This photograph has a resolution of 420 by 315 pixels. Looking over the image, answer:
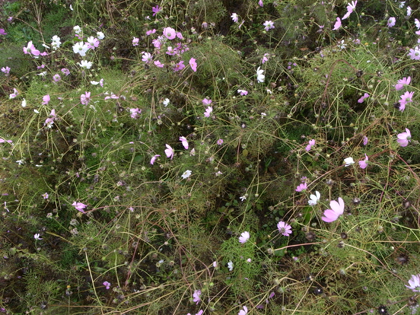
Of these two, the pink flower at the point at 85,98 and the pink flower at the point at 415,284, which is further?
the pink flower at the point at 85,98

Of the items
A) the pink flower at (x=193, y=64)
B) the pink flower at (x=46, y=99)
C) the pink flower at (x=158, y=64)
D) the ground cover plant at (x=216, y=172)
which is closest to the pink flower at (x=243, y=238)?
the ground cover plant at (x=216, y=172)

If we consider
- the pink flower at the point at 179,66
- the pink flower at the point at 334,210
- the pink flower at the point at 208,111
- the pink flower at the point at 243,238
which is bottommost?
the pink flower at the point at 243,238

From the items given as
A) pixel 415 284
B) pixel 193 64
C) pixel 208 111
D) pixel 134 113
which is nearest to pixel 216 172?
pixel 208 111

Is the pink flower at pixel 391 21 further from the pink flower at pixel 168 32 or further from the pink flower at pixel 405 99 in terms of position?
the pink flower at pixel 168 32

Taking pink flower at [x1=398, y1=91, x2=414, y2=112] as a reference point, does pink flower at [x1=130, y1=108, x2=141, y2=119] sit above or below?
below

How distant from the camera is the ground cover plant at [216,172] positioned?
1718 millimetres

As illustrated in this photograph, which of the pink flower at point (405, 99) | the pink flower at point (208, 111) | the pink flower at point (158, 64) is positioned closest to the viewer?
the pink flower at point (405, 99)

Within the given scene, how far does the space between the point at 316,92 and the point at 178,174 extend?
112cm

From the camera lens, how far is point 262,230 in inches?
79.5

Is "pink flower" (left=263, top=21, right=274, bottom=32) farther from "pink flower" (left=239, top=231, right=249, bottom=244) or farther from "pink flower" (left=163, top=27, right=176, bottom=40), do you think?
"pink flower" (left=239, top=231, right=249, bottom=244)

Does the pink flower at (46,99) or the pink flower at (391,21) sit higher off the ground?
the pink flower at (391,21)

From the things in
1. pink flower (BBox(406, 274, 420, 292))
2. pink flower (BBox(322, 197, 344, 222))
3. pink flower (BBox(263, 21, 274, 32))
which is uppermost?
pink flower (BBox(263, 21, 274, 32))

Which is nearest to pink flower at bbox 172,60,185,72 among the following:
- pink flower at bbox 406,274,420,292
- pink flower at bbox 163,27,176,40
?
pink flower at bbox 163,27,176,40

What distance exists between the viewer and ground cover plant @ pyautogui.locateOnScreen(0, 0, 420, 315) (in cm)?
172
